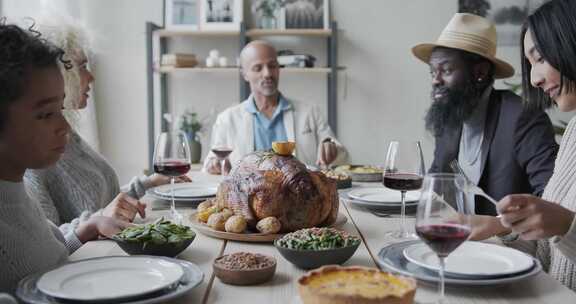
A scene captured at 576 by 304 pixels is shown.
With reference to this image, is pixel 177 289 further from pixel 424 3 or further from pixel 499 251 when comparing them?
pixel 424 3

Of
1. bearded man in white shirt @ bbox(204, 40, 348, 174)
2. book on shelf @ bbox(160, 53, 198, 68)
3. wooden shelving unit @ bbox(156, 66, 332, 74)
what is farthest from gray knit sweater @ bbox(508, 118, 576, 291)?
book on shelf @ bbox(160, 53, 198, 68)

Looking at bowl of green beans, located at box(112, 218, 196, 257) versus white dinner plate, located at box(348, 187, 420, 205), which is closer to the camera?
bowl of green beans, located at box(112, 218, 196, 257)

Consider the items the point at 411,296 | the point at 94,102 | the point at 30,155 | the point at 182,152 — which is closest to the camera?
the point at 411,296

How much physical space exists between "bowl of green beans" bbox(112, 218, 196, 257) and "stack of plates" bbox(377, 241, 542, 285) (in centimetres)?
40

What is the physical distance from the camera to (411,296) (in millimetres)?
810

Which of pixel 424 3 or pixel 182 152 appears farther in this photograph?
pixel 424 3

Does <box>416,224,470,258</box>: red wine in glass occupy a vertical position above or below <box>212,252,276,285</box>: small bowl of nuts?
above

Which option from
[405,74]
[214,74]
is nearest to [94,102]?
[214,74]

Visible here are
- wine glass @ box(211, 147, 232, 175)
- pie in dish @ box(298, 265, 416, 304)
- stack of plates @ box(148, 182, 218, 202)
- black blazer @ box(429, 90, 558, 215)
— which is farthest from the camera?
wine glass @ box(211, 147, 232, 175)

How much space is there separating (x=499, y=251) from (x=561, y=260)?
408 millimetres

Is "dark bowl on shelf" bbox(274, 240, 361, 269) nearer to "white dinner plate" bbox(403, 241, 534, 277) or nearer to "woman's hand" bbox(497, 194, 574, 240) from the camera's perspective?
"white dinner plate" bbox(403, 241, 534, 277)

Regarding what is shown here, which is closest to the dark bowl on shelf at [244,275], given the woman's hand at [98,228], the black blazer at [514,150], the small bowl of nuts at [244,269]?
the small bowl of nuts at [244,269]

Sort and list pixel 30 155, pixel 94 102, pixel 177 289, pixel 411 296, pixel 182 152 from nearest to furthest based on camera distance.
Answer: pixel 411 296 < pixel 177 289 < pixel 30 155 < pixel 182 152 < pixel 94 102

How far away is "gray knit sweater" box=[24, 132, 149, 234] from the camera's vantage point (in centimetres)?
171
